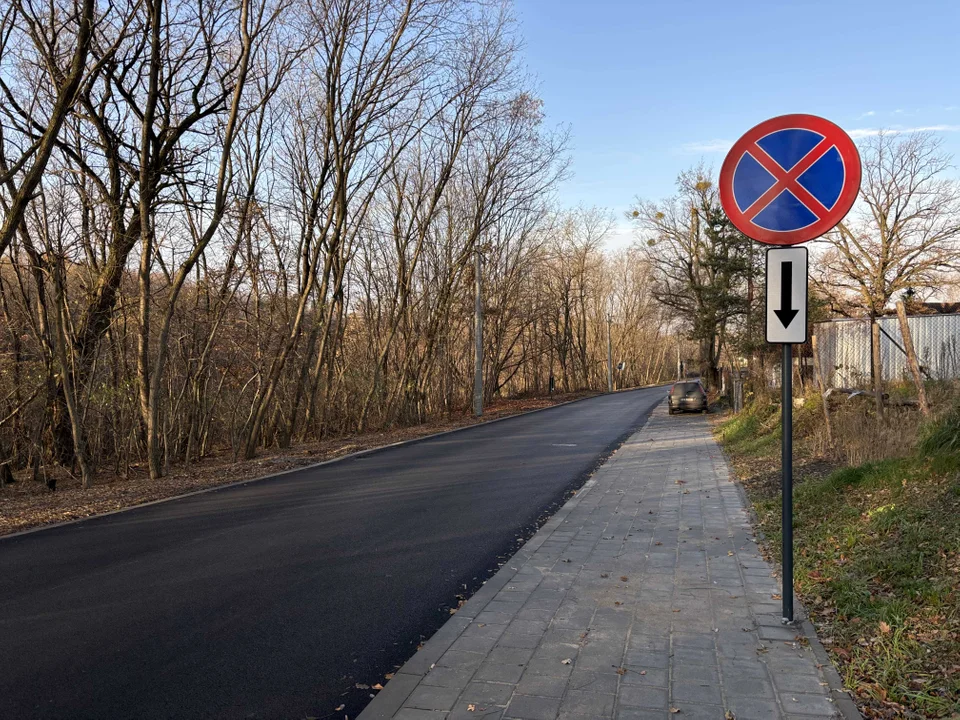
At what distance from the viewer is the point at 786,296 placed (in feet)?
14.4

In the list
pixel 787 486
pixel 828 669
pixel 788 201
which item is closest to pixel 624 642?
pixel 828 669

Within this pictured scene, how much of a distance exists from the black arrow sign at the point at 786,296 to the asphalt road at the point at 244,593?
2970mm

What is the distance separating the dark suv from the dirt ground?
39.3 ft

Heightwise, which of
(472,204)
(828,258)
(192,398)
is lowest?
(192,398)

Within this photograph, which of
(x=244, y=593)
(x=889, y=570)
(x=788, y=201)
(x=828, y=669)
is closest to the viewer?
(x=828, y=669)

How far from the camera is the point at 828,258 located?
16594 mm

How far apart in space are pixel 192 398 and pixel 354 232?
24.2 ft

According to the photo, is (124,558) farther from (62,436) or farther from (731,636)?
(62,436)

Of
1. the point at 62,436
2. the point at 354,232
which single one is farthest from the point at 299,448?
the point at 354,232

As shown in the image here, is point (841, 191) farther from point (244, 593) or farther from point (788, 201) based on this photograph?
point (244, 593)

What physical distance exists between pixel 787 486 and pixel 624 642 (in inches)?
53.4

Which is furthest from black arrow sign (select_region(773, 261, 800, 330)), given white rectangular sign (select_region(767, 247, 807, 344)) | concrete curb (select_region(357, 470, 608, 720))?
concrete curb (select_region(357, 470, 608, 720))

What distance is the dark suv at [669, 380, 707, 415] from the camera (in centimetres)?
2734

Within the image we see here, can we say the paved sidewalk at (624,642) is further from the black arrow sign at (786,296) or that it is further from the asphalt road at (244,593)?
the black arrow sign at (786,296)
